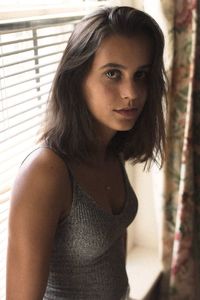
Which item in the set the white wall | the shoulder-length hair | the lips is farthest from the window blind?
the white wall

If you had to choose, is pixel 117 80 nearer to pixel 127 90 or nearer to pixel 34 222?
pixel 127 90

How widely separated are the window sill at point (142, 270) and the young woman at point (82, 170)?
0.65 metres

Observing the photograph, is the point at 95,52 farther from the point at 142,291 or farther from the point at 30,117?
the point at 142,291

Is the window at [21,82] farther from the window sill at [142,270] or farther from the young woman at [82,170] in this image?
the window sill at [142,270]

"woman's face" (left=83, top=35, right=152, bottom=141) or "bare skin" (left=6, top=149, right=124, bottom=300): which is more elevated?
"woman's face" (left=83, top=35, right=152, bottom=141)

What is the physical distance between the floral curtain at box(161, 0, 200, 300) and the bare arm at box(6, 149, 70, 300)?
0.72m

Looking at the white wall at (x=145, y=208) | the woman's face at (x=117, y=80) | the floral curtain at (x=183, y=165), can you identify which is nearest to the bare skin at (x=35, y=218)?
the woman's face at (x=117, y=80)

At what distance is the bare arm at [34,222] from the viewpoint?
82 centimetres

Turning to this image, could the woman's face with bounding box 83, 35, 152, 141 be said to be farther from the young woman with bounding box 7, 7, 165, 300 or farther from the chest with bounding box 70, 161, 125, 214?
the chest with bounding box 70, 161, 125, 214

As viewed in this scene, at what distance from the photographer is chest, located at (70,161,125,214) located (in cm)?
96

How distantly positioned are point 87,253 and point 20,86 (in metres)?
0.53

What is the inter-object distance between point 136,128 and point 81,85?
0.28 m

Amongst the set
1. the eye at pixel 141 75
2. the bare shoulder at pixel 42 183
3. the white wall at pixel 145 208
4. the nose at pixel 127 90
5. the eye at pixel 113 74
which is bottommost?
the white wall at pixel 145 208

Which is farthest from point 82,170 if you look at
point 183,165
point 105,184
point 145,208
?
point 145,208
